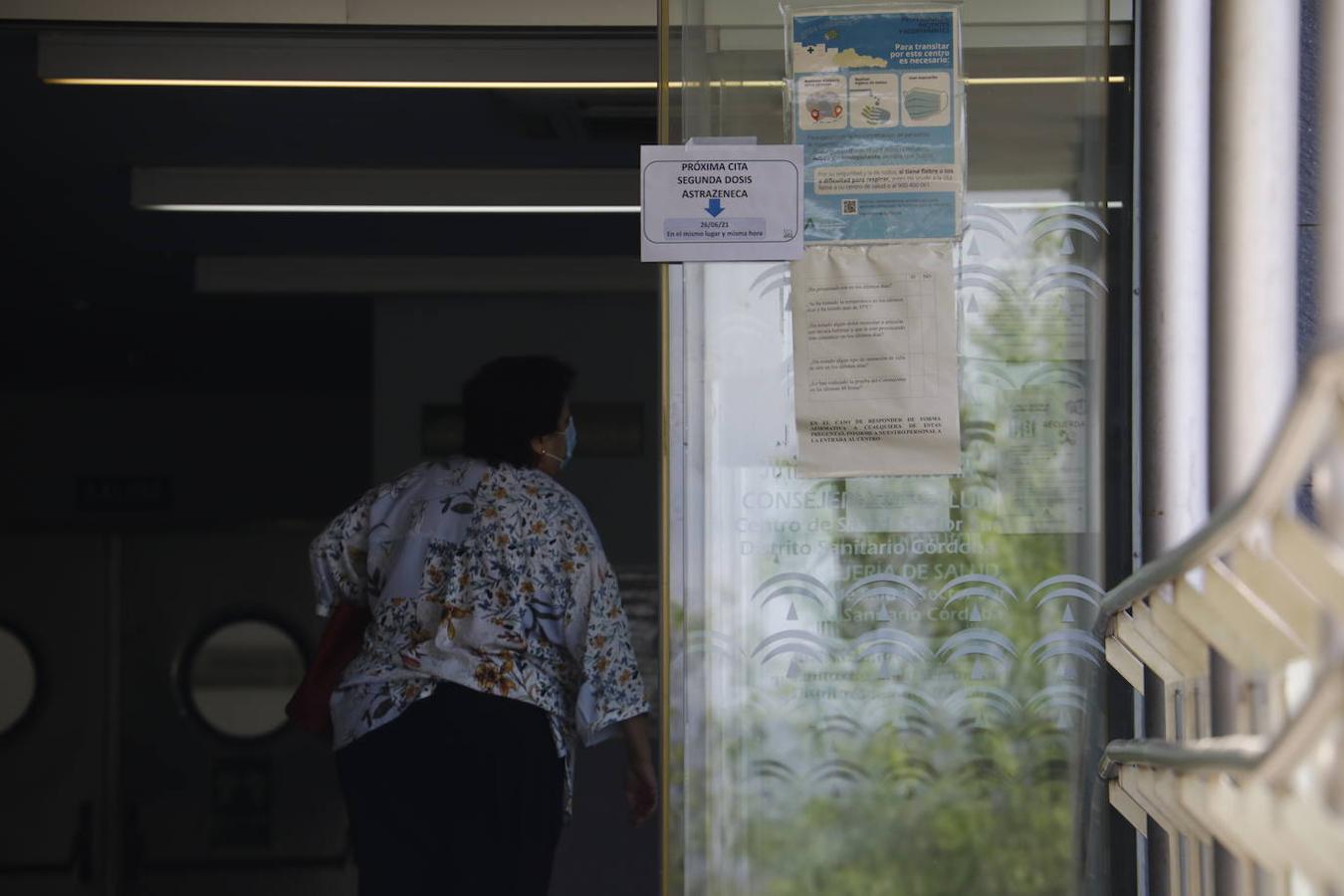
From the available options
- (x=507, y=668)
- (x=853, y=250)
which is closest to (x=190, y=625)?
(x=507, y=668)

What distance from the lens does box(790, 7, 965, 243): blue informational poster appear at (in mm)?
2834

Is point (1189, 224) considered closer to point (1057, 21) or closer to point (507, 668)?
point (1057, 21)

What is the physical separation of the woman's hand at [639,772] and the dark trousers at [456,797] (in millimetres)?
144

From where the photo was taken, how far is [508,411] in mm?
3328

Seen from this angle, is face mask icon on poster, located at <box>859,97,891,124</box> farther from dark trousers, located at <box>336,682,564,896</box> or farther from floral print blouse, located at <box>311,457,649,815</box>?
dark trousers, located at <box>336,682,564,896</box>

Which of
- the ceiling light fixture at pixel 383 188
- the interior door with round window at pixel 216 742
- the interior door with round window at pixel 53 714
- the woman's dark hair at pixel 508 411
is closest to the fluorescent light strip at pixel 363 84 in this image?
the woman's dark hair at pixel 508 411

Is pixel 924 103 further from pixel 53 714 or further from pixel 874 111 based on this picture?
pixel 53 714

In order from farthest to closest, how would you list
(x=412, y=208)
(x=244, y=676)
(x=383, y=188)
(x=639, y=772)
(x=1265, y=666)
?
(x=244, y=676) < (x=412, y=208) < (x=383, y=188) < (x=639, y=772) < (x=1265, y=666)

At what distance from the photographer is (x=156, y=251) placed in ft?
23.6

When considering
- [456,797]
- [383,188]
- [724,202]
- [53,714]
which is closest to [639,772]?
[456,797]

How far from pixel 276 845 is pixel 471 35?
11.9 feet

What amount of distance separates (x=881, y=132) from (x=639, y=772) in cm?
133

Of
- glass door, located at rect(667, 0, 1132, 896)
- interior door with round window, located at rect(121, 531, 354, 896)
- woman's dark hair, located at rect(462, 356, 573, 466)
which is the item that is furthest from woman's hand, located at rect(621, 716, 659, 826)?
interior door with round window, located at rect(121, 531, 354, 896)

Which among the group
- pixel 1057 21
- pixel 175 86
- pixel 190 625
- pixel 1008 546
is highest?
pixel 175 86
